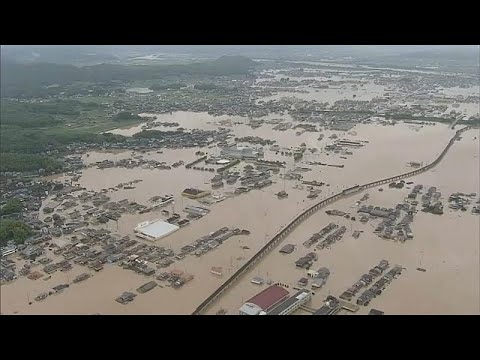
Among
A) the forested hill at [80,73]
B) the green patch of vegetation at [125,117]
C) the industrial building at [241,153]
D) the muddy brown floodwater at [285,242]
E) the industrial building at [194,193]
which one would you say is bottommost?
the muddy brown floodwater at [285,242]

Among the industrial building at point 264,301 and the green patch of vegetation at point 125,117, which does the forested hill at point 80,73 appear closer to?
the green patch of vegetation at point 125,117

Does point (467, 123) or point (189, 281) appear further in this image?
point (467, 123)

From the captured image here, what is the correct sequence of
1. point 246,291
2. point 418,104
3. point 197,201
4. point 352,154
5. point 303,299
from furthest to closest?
point 418,104
point 352,154
point 197,201
point 246,291
point 303,299

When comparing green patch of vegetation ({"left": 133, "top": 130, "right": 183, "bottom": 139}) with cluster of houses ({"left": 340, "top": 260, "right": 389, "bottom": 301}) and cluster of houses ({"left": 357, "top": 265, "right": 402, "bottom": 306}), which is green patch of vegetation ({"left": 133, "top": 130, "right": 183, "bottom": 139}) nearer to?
cluster of houses ({"left": 340, "top": 260, "right": 389, "bottom": 301})

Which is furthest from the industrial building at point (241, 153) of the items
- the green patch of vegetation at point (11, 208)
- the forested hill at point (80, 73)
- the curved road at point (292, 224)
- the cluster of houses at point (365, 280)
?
the forested hill at point (80, 73)

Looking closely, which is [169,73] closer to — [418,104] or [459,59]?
[418,104]

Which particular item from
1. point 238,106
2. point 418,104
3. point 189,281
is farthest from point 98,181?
point 418,104
